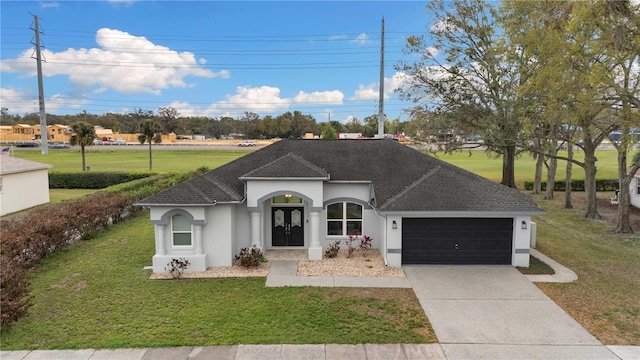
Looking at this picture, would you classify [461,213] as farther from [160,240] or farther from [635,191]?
[635,191]

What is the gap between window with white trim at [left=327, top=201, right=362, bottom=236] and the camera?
17.2 meters

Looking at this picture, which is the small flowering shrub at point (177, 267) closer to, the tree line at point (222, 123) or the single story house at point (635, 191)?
the single story house at point (635, 191)

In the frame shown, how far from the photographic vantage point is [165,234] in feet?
47.8

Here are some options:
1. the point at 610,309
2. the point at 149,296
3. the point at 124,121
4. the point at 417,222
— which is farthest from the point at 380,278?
the point at 124,121

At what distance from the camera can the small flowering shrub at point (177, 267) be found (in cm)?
1385

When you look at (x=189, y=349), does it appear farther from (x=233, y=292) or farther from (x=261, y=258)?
(x=261, y=258)

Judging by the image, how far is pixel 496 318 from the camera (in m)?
10.8

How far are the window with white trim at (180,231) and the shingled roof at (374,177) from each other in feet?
2.73

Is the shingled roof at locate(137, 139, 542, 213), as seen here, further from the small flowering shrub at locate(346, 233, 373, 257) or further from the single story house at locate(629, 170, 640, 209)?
the single story house at locate(629, 170, 640, 209)

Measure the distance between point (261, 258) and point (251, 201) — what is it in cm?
232

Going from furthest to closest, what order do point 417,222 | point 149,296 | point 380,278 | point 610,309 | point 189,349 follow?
point 417,222
point 380,278
point 149,296
point 610,309
point 189,349

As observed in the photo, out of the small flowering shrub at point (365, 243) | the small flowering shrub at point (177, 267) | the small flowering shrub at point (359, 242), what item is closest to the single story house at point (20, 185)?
the small flowering shrub at point (177, 267)

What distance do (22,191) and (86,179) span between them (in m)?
11.2

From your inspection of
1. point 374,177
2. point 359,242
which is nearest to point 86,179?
point 359,242
